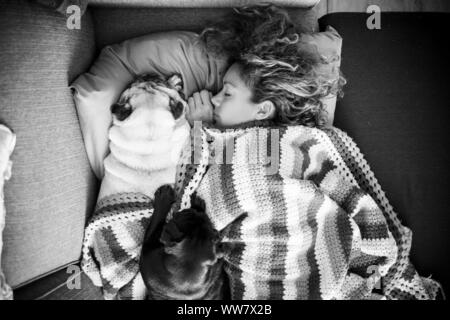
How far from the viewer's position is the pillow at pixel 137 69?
3.51 ft

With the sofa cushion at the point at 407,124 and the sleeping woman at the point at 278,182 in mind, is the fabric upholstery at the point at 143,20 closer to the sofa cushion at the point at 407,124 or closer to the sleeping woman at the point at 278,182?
the sleeping woman at the point at 278,182

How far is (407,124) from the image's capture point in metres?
1.27

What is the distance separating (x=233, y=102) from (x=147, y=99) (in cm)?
29

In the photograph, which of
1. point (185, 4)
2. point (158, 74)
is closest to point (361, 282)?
point (158, 74)

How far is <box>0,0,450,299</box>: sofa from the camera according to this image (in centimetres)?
98

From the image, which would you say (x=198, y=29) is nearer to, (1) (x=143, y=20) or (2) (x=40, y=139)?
(1) (x=143, y=20)

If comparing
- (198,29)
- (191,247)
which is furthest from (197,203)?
(198,29)

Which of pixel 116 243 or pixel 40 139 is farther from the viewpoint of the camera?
pixel 116 243

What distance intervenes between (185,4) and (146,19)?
15 centimetres
